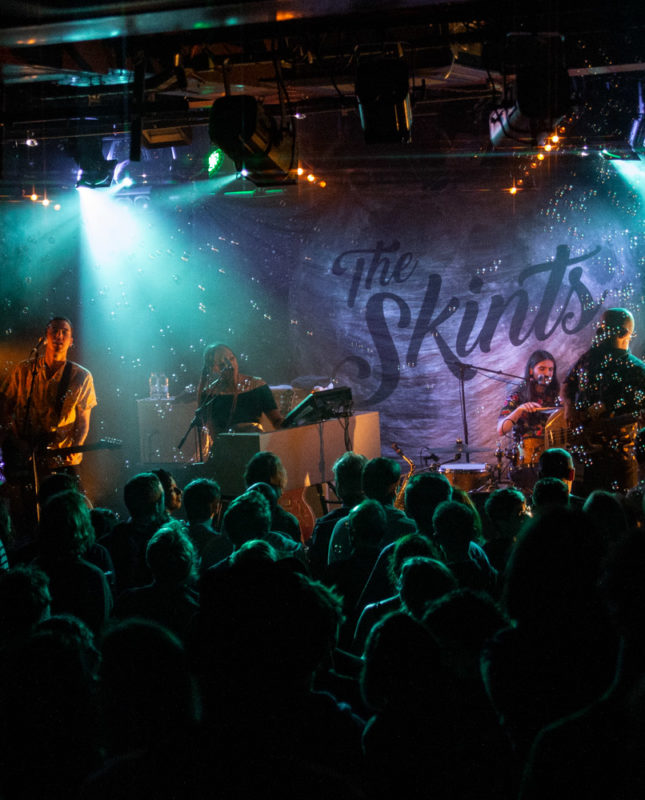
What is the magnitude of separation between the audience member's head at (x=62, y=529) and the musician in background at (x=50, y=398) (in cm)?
409

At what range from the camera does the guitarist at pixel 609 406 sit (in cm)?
609

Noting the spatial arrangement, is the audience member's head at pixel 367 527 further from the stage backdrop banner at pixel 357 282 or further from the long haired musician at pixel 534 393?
the stage backdrop banner at pixel 357 282

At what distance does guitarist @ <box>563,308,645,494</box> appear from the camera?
609 cm

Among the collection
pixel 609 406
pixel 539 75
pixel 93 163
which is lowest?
pixel 609 406

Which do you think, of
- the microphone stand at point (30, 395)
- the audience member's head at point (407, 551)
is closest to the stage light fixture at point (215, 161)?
the microphone stand at point (30, 395)

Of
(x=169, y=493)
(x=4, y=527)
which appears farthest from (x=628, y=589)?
(x=169, y=493)

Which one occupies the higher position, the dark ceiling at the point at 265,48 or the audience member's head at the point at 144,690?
the dark ceiling at the point at 265,48

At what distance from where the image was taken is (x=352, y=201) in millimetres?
10344

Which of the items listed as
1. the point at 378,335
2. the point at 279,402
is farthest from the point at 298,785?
the point at 378,335

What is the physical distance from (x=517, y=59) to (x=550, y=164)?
5.08 m

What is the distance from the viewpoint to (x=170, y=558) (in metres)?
2.88

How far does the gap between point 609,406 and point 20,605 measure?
5241mm

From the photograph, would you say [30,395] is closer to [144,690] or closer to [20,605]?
[20,605]

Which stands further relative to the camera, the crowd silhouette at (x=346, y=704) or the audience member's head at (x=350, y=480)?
the audience member's head at (x=350, y=480)
